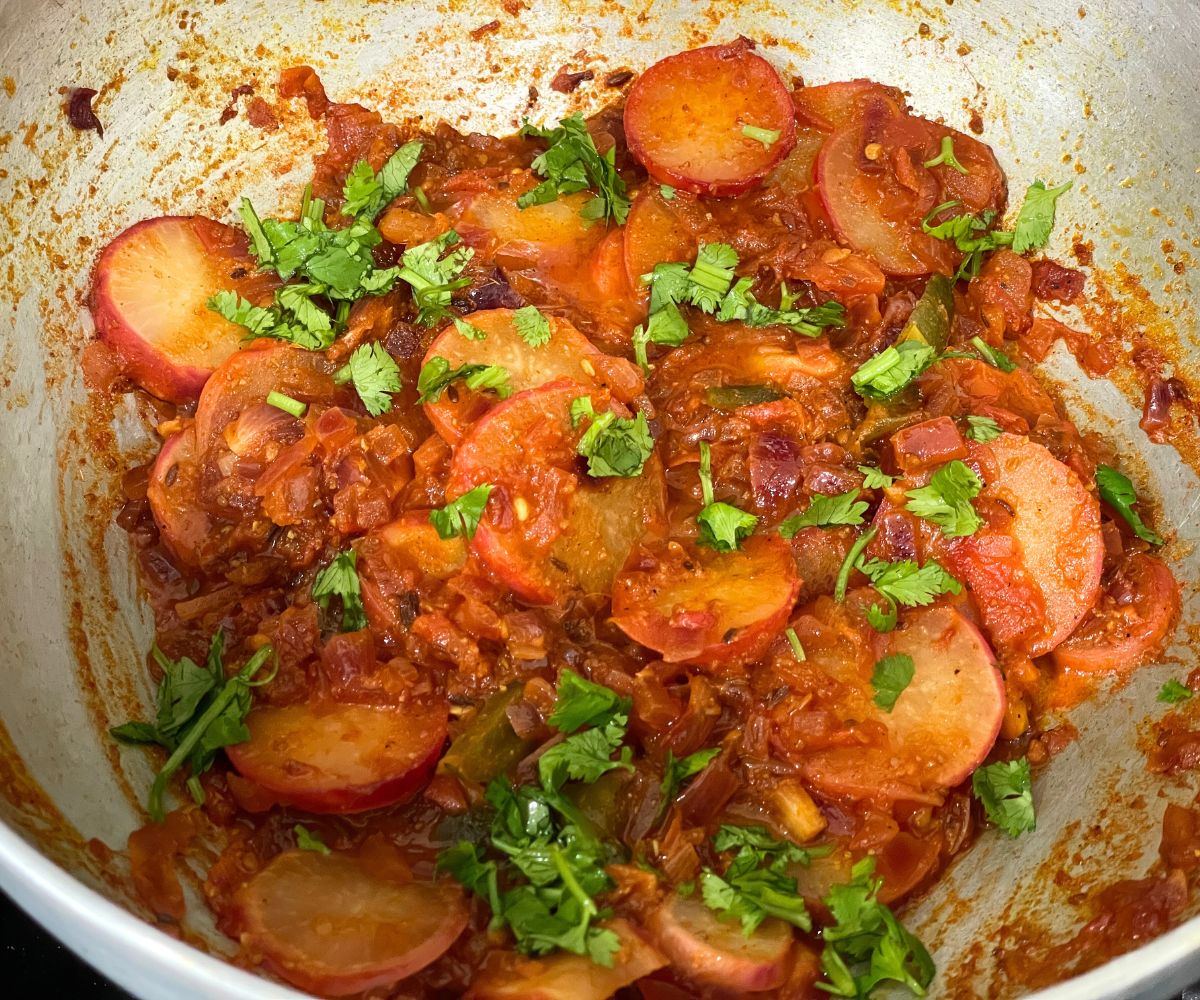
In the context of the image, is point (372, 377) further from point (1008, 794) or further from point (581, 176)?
point (1008, 794)

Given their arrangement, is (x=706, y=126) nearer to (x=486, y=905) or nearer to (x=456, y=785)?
(x=456, y=785)

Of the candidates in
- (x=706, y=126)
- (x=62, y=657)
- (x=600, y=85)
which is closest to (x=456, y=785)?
(x=62, y=657)

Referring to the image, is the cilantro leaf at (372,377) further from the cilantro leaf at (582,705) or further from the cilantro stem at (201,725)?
the cilantro leaf at (582,705)

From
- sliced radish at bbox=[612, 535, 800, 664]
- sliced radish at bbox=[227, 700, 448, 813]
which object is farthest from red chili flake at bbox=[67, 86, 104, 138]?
sliced radish at bbox=[612, 535, 800, 664]

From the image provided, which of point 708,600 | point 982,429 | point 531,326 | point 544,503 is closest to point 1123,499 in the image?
point 982,429

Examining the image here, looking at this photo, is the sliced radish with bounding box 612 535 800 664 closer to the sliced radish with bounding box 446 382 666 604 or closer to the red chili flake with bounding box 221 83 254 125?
the sliced radish with bounding box 446 382 666 604

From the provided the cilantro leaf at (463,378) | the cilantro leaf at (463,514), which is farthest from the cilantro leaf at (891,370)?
the cilantro leaf at (463,514)
